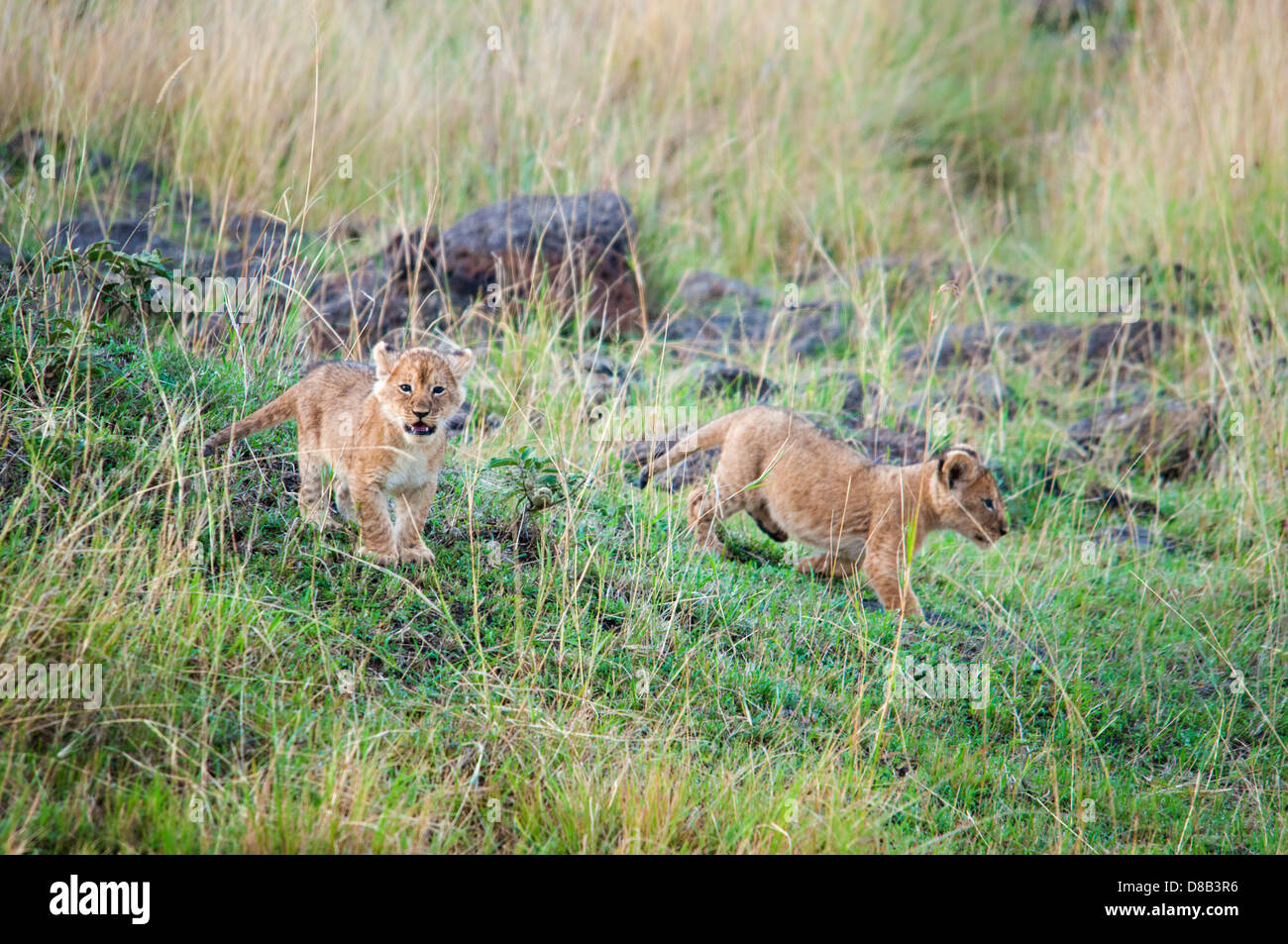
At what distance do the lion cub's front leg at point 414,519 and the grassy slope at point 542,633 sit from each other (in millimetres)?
123

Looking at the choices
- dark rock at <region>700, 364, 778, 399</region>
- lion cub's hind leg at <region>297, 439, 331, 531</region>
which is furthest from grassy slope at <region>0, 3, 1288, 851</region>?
dark rock at <region>700, 364, 778, 399</region>

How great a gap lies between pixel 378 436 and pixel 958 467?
292cm

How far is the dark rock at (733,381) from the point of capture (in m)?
7.58

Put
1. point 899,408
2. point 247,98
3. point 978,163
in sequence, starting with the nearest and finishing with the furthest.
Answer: point 899,408
point 247,98
point 978,163

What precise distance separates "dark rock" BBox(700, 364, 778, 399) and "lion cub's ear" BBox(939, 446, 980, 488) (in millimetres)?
1906

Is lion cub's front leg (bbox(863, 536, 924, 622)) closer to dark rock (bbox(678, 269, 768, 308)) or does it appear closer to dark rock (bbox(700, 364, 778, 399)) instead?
dark rock (bbox(700, 364, 778, 399))

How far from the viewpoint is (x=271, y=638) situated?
3957mm

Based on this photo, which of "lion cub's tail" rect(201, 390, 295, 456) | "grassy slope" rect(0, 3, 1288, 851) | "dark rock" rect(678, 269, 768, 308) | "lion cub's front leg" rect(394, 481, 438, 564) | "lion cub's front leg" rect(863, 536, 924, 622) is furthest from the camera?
"dark rock" rect(678, 269, 768, 308)

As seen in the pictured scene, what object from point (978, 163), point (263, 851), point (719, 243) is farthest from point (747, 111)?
point (263, 851)

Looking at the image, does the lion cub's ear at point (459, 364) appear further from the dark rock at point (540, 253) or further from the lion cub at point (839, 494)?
the dark rock at point (540, 253)

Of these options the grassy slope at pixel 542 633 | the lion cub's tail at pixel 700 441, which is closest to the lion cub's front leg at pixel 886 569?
the grassy slope at pixel 542 633

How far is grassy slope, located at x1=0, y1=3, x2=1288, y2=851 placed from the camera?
364 centimetres

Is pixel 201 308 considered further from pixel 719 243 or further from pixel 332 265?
pixel 719 243

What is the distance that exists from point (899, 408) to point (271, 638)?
508 centimetres
